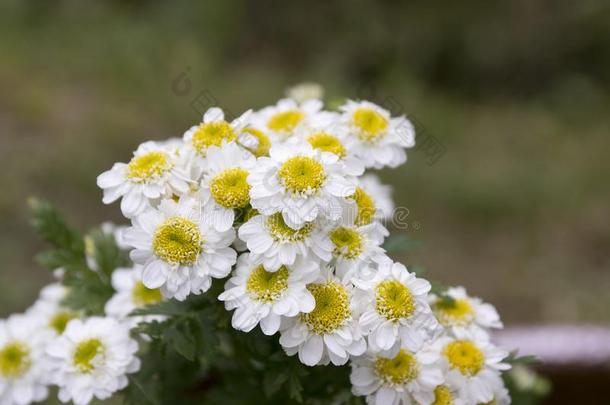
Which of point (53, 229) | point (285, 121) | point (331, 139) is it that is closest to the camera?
point (331, 139)

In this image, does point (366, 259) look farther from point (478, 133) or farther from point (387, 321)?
point (478, 133)

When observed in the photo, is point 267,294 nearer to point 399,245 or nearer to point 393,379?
point 393,379

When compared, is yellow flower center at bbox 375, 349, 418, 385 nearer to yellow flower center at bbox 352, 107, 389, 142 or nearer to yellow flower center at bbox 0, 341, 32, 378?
yellow flower center at bbox 352, 107, 389, 142

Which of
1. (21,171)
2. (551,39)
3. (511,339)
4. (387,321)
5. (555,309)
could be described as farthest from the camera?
(551,39)

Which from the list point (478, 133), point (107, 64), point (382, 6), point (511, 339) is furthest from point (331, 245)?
point (382, 6)

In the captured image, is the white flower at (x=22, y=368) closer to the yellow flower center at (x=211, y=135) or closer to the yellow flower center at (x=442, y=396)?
the yellow flower center at (x=211, y=135)

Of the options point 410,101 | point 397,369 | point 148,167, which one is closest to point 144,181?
point 148,167
